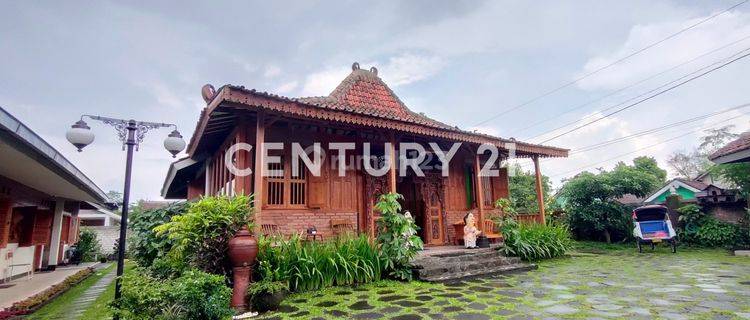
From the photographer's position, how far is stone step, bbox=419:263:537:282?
5.96 m

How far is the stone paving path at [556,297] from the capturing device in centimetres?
397

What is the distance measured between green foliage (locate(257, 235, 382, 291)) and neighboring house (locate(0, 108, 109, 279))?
3.10 m

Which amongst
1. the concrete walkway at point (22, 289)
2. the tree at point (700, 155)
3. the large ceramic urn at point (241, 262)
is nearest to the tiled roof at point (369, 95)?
the large ceramic urn at point (241, 262)

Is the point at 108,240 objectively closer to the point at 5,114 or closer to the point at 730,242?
the point at 5,114

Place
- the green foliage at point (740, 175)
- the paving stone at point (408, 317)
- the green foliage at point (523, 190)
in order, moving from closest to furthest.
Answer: the paving stone at point (408, 317), the green foliage at point (740, 175), the green foliage at point (523, 190)

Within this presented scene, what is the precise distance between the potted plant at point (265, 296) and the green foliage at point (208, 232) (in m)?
0.65

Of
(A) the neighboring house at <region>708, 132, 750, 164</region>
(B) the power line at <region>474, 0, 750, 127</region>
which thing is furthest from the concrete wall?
(A) the neighboring house at <region>708, 132, 750, 164</region>

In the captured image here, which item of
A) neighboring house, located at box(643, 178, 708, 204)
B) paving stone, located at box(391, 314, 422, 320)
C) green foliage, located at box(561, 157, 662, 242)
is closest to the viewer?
paving stone, located at box(391, 314, 422, 320)

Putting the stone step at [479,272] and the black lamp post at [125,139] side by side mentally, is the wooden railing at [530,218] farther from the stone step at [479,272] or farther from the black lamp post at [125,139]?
the black lamp post at [125,139]

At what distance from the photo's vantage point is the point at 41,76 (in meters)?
10.4

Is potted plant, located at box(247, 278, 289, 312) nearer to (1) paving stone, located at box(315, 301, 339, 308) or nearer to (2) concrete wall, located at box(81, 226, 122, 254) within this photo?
(1) paving stone, located at box(315, 301, 339, 308)

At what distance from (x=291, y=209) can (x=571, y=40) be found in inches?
414

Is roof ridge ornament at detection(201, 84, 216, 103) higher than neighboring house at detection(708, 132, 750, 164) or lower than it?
higher

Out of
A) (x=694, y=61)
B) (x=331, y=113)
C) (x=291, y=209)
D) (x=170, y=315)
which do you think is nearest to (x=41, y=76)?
(x=291, y=209)
